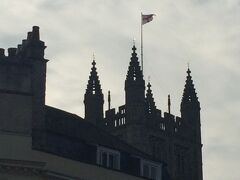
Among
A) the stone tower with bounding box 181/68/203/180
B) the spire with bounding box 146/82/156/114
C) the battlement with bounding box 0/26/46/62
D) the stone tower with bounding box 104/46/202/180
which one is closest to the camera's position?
the battlement with bounding box 0/26/46/62

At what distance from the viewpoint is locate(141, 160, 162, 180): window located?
63.2 m

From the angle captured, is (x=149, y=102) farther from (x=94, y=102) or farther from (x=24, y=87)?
(x=24, y=87)

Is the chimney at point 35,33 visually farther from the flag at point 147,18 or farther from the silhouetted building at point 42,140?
the flag at point 147,18

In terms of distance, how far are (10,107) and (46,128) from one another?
4.57 metres

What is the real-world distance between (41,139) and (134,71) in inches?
2286

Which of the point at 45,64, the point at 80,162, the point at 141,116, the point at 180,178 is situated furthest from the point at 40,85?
the point at 180,178

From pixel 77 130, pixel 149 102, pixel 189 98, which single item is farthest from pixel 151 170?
pixel 189 98

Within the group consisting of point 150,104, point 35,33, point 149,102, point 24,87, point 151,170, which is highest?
point 149,102

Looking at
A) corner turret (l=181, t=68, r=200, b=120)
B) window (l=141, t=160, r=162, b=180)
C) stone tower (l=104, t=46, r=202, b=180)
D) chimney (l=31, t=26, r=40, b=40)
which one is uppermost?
corner turret (l=181, t=68, r=200, b=120)

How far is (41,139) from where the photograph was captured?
183ft

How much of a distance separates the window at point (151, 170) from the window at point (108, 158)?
273 centimetres

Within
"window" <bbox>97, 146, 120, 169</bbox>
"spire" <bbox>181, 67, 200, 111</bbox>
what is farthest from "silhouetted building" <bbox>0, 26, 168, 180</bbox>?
"spire" <bbox>181, 67, 200, 111</bbox>

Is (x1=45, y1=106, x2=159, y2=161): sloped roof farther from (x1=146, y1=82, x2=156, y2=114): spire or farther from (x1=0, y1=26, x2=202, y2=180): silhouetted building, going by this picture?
(x1=146, y1=82, x2=156, y2=114): spire

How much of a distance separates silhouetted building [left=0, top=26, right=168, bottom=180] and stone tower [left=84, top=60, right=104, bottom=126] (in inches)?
2067
